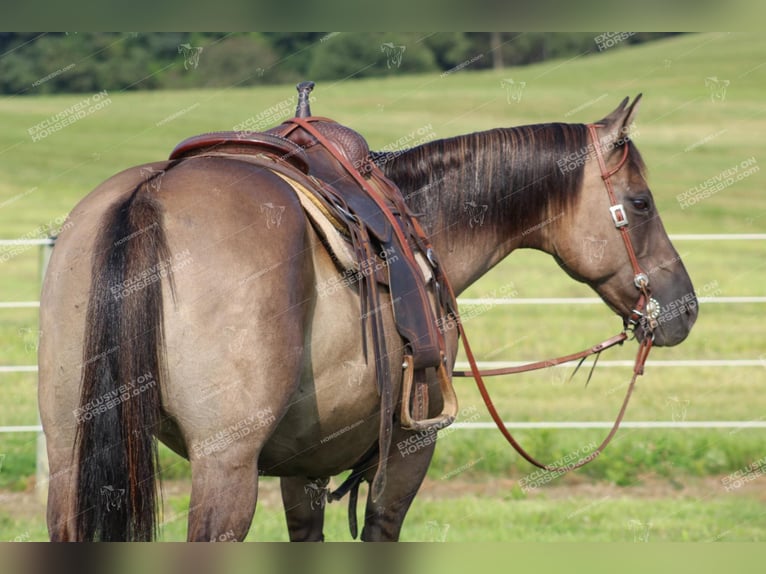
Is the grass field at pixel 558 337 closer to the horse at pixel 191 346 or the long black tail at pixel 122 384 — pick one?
the horse at pixel 191 346

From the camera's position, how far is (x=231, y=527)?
9.58 ft

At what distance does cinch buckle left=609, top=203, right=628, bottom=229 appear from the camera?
4.29 metres

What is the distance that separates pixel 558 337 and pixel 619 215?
21.9 ft

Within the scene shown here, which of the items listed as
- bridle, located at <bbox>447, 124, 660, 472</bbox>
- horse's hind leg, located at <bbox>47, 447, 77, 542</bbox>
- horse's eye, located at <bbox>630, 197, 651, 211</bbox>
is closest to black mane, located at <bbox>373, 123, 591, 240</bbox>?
bridle, located at <bbox>447, 124, 660, 472</bbox>

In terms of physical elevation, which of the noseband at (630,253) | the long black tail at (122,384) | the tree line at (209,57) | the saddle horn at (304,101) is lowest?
the long black tail at (122,384)

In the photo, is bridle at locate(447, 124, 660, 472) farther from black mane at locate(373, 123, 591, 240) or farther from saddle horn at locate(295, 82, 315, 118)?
saddle horn at locate(295, 82, 315, 118)

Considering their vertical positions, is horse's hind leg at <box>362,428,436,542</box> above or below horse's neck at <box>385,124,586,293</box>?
below

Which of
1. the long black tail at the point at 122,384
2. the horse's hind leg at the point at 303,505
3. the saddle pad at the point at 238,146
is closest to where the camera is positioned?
the long black tail at the point at 122,384

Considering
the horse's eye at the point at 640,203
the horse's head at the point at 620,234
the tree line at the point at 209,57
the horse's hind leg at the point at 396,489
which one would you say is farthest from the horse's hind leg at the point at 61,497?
the tree line at the point at 209,57

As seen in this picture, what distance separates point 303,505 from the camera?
438 centimetres

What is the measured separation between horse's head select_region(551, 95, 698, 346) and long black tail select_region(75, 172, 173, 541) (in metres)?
2.11

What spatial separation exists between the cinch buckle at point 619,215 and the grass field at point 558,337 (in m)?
0.61

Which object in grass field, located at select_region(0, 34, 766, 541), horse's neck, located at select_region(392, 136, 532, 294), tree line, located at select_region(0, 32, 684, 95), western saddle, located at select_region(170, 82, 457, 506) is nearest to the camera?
western saddle, located at select_region(170, 82, 457, 506)

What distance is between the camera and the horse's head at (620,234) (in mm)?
4312
